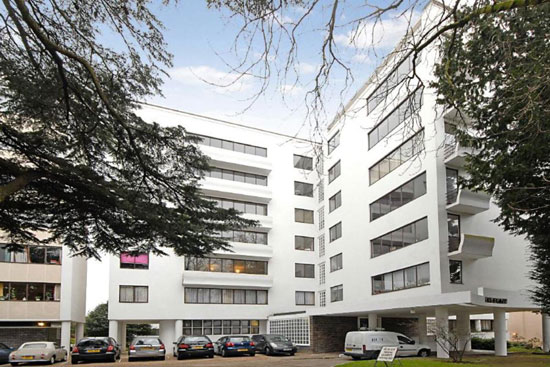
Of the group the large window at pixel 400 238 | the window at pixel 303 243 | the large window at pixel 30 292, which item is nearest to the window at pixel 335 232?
the large window at pixel 400 238

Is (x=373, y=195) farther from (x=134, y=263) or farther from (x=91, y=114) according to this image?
(x=91, y=114)

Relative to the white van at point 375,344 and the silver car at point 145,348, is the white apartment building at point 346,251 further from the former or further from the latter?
the silver car at point 145,348

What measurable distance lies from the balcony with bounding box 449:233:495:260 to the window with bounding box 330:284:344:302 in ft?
38.1

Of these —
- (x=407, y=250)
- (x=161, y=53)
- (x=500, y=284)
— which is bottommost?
(x=500, y=284)

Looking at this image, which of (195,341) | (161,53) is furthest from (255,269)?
(161,53)

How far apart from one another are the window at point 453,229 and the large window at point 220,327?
2155cm

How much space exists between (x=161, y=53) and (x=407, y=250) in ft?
64.6

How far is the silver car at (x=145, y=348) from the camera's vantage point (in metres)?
27.7

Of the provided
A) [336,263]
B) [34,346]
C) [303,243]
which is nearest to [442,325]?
[336,263]

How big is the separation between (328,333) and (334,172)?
11237mm

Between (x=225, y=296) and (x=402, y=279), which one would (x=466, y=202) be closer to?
(x=402, y=279)

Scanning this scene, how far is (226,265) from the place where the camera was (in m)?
42.5

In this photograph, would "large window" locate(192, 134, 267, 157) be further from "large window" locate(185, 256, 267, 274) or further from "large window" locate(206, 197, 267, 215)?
"large window" locate(185, 256, 267, 274)

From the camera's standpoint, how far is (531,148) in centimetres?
1456
